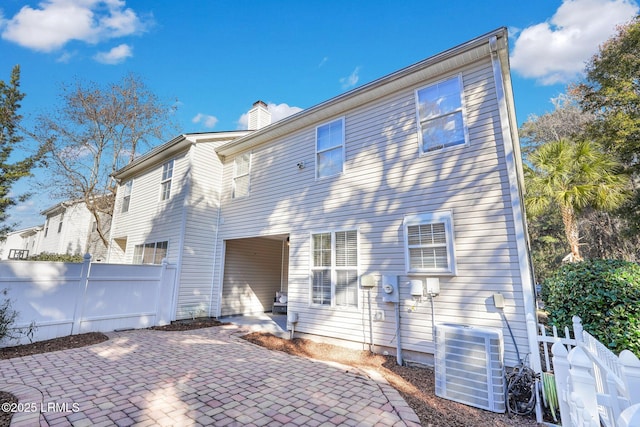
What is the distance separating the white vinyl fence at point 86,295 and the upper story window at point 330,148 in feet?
18.0

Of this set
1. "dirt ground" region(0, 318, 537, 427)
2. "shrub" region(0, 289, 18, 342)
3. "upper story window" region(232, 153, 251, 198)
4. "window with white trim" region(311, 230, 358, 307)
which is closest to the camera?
"dirt ground" region(0, 318, 537, 427)

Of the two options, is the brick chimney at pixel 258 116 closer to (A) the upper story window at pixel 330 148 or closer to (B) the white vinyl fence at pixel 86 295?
(A) the upper story window at pixel 330 148

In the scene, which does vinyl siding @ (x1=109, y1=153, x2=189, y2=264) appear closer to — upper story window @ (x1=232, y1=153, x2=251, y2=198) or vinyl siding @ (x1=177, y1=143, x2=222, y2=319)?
vinyl siding @ (x1=177, y1=143, x2=222, y2=319)

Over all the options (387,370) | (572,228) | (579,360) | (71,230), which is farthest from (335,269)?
(71,230)

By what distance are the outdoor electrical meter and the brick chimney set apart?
7.98 m

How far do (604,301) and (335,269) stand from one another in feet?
14.7

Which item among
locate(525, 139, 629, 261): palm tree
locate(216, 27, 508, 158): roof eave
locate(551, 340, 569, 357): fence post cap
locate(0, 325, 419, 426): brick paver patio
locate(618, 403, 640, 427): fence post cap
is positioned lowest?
locate(0, 325, 419, 426): brick paver patio

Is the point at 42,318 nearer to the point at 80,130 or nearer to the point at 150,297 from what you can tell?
the point at 150,297

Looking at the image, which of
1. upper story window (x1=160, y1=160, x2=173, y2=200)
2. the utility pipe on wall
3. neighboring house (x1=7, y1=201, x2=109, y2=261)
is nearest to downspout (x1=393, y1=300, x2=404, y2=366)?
the utility pipe on wall

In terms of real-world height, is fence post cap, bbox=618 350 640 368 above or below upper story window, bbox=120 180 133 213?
below

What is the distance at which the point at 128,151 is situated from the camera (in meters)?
15.6

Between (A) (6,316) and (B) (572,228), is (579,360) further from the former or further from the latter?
(B) (572,228)

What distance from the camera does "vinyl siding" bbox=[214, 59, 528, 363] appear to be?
4.84 metres

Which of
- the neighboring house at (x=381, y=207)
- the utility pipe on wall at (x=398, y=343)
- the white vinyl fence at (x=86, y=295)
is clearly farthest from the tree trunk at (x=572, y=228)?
the white vinyl fence at (x=86, y=295)
